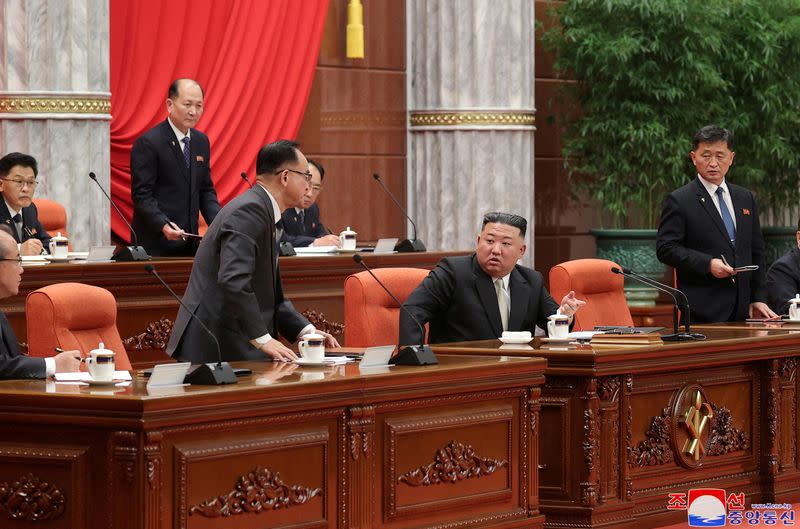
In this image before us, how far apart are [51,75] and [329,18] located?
2.23m

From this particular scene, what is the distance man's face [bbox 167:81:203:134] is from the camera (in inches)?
256

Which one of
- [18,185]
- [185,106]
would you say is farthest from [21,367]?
[185,106]

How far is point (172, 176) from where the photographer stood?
6.57m

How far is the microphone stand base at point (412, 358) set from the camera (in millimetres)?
4156

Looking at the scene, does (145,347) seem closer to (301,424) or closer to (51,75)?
(51,75)

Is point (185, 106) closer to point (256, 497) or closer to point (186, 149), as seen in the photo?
point (186, 149)

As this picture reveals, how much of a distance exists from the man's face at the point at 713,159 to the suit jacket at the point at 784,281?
0.53 meters

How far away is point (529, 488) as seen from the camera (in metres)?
4.39

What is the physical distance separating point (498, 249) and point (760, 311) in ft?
5.04

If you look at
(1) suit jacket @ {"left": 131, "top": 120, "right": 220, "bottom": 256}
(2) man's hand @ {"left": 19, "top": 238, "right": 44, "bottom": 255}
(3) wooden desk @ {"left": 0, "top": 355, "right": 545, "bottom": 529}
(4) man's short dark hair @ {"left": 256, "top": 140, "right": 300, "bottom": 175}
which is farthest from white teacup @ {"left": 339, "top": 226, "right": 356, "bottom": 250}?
(3) wooden desk @ {"left": 0, "top": 355, "right": 545, "bottom": 529}

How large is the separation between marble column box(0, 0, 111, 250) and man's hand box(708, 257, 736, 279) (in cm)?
296

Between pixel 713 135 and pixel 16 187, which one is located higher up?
pixel 713 135

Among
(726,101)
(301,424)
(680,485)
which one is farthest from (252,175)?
(301,424)

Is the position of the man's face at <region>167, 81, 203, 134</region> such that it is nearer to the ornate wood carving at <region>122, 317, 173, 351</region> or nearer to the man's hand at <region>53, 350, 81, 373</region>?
the ornate wood carving at <region>122, 317, 173, 351</region>
